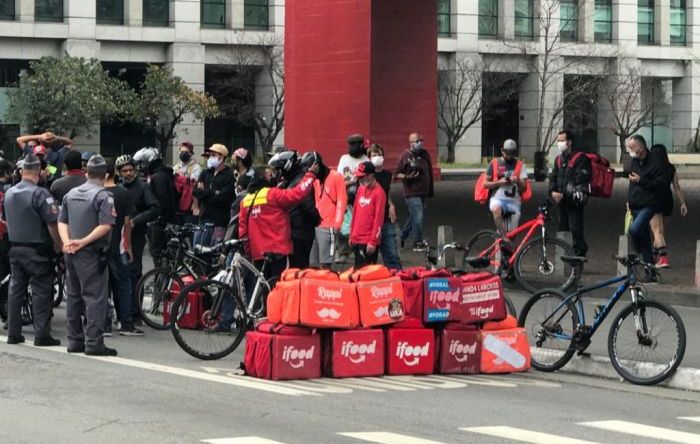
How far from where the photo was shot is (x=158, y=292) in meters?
16.7

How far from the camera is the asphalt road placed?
1005 centimetres

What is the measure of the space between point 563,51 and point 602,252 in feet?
193

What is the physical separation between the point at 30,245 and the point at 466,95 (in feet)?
212

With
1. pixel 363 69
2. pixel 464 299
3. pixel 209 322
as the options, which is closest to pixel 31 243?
pixel 209 322

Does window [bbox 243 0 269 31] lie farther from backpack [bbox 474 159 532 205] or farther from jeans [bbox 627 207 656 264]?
jeans [bbox 627 207 656 264]

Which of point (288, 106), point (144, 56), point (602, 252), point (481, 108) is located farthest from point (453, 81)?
point (602, 252)

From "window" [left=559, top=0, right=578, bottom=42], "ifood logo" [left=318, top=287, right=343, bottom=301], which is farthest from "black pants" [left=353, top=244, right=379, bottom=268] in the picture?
"window" [left=559, top=0, right=578, bottom=42]

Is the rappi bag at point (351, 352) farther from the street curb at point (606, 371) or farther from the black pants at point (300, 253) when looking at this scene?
the black pants at point (300, 253)

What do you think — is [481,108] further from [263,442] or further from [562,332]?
[263,442]

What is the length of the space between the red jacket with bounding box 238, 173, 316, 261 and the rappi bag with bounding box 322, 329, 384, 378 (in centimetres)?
248

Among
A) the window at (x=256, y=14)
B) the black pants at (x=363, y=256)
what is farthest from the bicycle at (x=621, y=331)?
the window at (x=256, y=14)

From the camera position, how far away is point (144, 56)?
7662cm

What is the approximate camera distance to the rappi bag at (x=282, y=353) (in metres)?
12.8

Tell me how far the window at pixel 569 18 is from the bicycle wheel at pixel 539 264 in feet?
211
